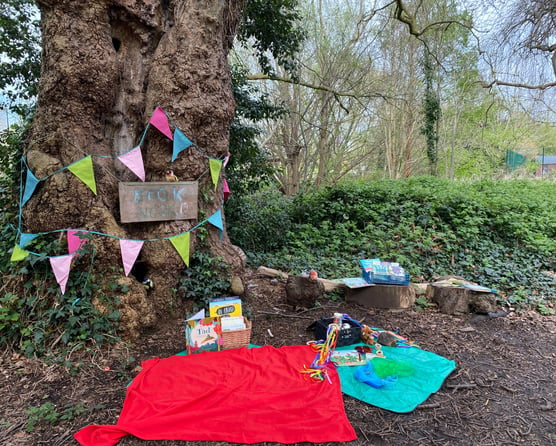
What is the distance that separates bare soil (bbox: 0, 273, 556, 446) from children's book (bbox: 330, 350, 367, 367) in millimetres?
433

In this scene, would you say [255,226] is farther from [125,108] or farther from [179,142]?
[125,108]

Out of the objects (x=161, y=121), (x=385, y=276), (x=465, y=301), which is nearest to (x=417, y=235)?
(x=465, y=301)

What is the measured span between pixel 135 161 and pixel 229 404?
2.25 meters

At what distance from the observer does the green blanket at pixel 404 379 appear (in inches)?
89.1

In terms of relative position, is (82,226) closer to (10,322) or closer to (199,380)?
(10,322)

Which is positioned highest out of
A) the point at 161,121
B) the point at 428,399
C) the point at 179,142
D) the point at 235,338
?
the point at 161,121

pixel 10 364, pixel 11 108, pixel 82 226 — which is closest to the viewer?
pixel 10 364

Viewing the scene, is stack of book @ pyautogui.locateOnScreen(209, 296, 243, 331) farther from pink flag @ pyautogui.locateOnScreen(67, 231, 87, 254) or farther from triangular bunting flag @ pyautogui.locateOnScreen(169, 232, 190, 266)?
pink flag @ pyautogui.locateOnScreen(67, 231, 87, 254)

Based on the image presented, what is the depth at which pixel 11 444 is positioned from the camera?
1.85 metres

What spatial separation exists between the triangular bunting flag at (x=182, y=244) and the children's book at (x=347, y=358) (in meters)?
1.68

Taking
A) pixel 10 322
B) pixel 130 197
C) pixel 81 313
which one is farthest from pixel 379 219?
pixel 10 322

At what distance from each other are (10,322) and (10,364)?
1.19ft

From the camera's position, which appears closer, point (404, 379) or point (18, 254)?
point (404, 379)

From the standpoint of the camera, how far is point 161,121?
3.20 meters
